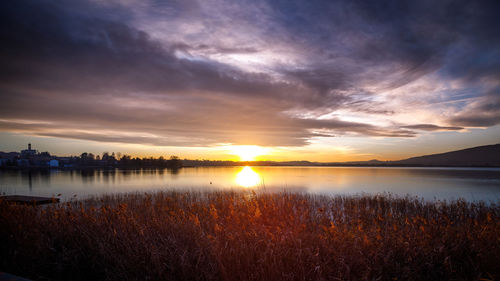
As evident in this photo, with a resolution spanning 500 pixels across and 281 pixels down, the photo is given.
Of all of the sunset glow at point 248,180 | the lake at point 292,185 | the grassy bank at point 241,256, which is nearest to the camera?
the grassy bank at point 241,256

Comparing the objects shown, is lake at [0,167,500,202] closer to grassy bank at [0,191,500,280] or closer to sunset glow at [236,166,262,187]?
sunset glow at [236,166,262,187]

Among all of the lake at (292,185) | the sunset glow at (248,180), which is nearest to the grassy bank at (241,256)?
the lake at (292,185)

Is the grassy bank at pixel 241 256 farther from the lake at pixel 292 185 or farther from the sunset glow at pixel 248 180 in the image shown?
the sunset glow at pixel 248 180

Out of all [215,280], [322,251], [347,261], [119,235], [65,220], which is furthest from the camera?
[65,220]

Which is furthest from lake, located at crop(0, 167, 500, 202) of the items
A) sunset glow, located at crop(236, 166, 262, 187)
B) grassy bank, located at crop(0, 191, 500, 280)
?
grassy bank, located at crop(0, 191, 500, 280)

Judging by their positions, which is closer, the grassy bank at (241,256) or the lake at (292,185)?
the grassy bank at (241,256)

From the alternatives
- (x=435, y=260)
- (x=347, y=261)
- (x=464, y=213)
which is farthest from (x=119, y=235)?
(x=464, y=213)

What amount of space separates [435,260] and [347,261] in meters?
1.70

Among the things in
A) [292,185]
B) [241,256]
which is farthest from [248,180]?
[241,256]

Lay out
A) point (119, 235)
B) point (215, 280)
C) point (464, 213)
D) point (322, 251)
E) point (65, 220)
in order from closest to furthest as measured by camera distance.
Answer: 1. point (215, 280)
2. point (322, 251)
3. point (119, 235)
4. point (65, 220)
5. point (464, 213)

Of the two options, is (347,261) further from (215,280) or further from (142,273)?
(142,273)

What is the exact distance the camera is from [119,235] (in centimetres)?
559

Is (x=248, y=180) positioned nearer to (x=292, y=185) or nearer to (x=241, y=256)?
(x=292, y=185)

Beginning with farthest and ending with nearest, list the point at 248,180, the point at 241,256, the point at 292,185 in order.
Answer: the point at 248,180 → the point at 292,185 → the point at 241,256
